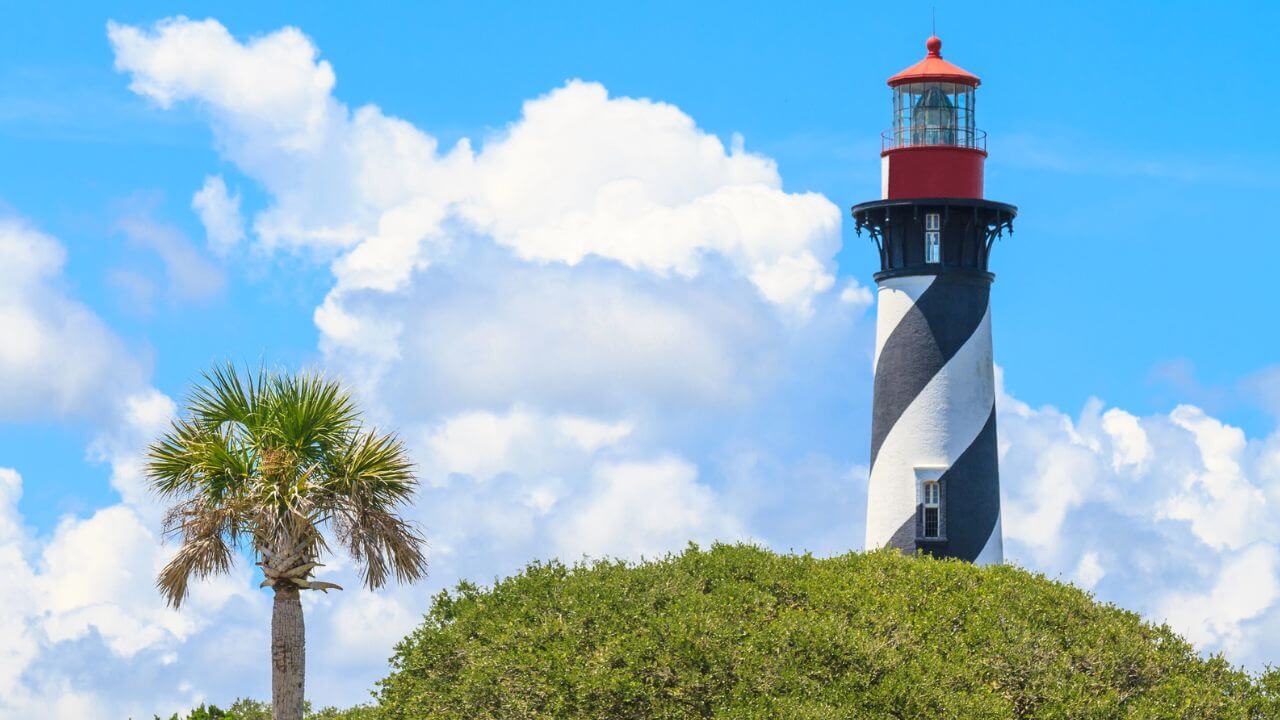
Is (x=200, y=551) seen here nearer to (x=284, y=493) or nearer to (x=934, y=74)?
(x=284, y=493)

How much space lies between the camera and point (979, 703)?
1992 cm

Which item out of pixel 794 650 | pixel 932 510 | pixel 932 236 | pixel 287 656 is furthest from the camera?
pixel 932 236

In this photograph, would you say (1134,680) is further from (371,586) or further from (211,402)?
(211,402)

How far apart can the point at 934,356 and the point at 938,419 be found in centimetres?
122

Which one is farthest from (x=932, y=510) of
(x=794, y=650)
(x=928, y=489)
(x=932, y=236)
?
(x=794, y=650)

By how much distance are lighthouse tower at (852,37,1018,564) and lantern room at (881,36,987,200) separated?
1.1 inches

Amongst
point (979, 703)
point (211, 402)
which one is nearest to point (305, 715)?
point (211, 402)

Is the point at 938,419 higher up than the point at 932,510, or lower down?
higher up

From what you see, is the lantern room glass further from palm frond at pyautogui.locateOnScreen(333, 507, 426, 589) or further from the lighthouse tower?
palm frond at pyautogui.locateOnScreen(333, 507, 426, 589)

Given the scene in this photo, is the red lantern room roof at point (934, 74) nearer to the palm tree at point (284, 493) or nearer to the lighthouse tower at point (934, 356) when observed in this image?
the lighthouse tower at point (934, 356)

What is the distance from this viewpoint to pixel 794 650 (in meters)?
19.9

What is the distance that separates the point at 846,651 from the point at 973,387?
41.6ft

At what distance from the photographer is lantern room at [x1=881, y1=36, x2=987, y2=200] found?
107ft

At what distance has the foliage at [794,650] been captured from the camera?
64.3 feet
